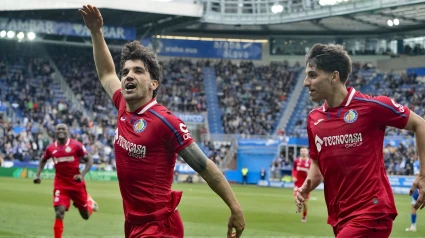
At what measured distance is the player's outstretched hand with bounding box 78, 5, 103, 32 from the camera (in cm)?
748

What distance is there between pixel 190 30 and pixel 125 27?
11692 millimetres

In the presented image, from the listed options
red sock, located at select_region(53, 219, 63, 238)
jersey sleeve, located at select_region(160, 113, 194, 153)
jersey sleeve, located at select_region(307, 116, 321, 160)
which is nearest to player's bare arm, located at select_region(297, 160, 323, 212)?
jersey sleeve, located at select_region(307, 116, 321, 160)

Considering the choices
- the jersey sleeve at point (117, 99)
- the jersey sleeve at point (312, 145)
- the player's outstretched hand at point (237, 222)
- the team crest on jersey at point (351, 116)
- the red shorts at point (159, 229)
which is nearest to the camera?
the player's outstretched hand at point (237, 222)

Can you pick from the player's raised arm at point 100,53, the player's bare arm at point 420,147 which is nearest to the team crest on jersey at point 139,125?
the player's raised arm at point 100,53

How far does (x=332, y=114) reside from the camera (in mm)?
7266

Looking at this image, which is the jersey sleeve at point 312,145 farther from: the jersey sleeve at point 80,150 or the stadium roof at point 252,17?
the stadium roof at point 252,17

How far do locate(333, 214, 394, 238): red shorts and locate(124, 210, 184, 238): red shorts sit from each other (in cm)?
145

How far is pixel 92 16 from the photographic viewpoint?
7.50 meters

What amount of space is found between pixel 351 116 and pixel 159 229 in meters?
2.08

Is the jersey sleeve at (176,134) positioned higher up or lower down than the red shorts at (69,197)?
higher up

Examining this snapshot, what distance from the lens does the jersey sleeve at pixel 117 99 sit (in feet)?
23.6

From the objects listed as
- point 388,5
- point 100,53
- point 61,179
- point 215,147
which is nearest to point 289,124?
point 215,147

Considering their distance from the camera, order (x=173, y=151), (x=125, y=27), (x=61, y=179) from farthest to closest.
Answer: (x=125, y=27) < (x=61, y=179) < (x=173, y=151)

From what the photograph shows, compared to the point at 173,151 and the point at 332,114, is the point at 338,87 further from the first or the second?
the point at 173,151
